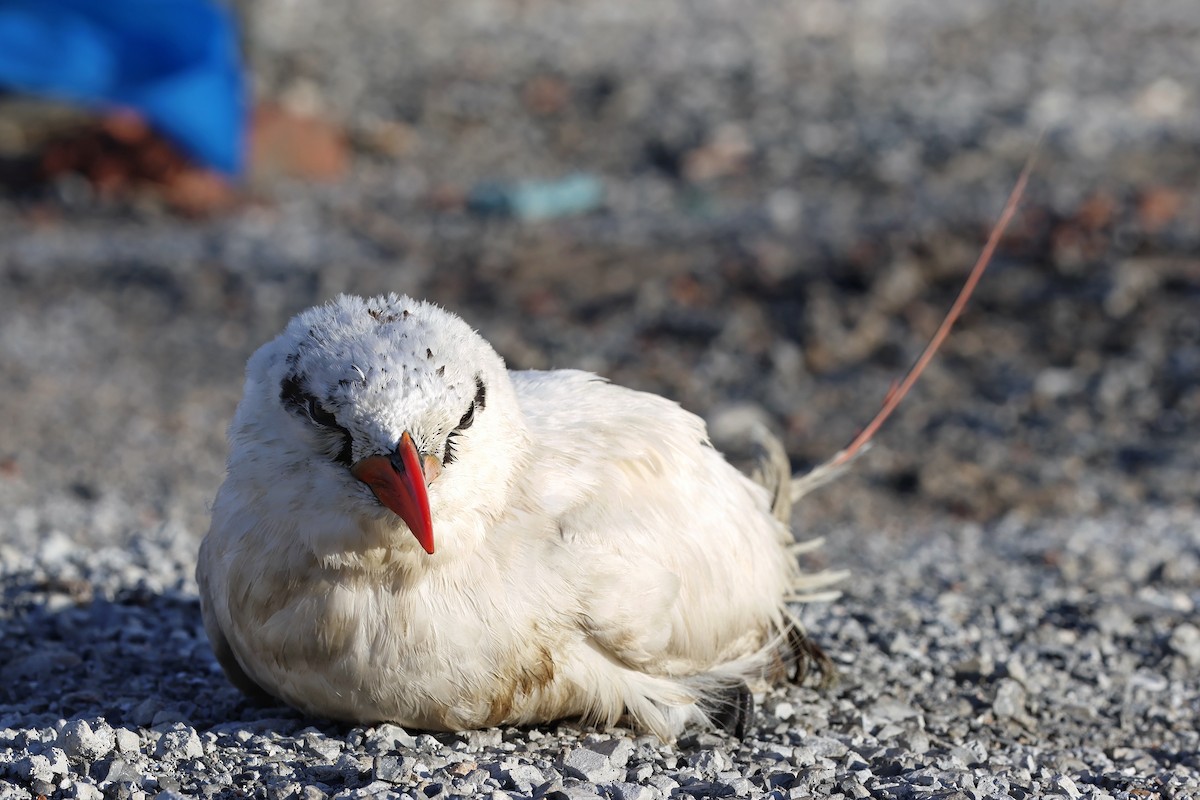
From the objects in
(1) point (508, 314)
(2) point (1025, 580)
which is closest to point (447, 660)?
(2) point (1025, 580)

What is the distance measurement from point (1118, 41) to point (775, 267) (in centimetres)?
1161

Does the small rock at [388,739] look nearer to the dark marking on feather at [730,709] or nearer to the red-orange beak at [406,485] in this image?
the red-orange beak at [406,485]

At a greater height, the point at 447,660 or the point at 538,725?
the point at 447,660

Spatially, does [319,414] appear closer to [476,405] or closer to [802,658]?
[476,405]

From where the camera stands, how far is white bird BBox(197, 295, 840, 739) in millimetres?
3891

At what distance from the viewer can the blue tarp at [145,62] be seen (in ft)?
50.1

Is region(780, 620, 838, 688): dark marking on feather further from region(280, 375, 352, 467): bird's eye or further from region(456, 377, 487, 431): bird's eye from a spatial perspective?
region(280, 375, 352, 467): bird's eye

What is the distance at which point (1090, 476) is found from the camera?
9.48 meters

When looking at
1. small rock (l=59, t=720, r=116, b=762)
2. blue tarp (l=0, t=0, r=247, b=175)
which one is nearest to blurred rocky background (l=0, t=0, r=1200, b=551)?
blue tarp (l=0, t=0, r=247, b=175)

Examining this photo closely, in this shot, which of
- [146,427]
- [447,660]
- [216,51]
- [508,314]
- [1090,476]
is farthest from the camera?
[216,51]

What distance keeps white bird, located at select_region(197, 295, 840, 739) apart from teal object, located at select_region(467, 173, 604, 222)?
35.4ft

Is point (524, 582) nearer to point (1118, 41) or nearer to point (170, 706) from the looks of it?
point (170, 706)

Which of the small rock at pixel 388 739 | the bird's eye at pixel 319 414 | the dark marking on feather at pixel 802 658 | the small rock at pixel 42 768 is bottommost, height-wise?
the small rock at pixel 42 768

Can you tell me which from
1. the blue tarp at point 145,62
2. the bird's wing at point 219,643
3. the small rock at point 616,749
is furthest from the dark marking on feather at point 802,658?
the blue tarp at point 145,62
